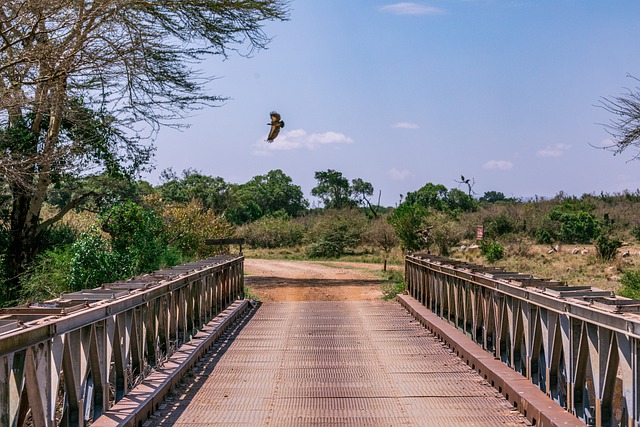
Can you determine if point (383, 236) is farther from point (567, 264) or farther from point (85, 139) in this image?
point (85, 139)

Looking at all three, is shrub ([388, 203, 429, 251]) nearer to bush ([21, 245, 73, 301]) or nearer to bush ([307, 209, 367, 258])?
bush ([307, 209, 367, 258])

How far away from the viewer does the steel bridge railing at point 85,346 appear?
4453mm

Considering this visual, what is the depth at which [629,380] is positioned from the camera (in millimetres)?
4801

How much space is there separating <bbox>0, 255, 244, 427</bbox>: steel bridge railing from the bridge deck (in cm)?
58

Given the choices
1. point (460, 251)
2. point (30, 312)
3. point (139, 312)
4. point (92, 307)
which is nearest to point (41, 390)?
point (30, 312)

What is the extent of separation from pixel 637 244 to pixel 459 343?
104ft

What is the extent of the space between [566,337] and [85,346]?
12.3ft

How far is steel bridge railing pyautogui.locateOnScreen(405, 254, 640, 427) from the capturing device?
16.2 ft

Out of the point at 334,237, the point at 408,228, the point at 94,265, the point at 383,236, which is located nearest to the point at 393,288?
the point at 94,265

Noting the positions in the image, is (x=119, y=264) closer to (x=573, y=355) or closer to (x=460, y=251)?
(x=573, y=355)


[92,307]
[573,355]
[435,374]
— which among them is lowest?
[435,374]

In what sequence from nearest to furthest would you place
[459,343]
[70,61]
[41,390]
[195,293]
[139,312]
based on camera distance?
1. [41,390]
2. [139,312]
3. [459,343]
4. [195,293]
5. [70,61]

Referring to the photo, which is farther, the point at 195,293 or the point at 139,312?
the point at 195,293

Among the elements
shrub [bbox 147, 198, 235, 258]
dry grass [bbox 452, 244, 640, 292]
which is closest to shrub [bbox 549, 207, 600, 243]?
dry grass [bbox 452, 244, 640, 292]
